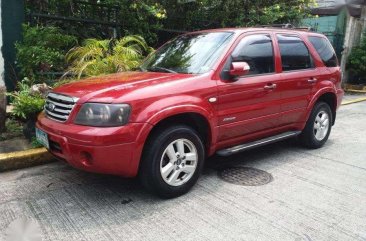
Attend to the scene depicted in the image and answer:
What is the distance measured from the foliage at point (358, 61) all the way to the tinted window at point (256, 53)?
8.76m

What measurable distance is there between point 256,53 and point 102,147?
237 centimetres

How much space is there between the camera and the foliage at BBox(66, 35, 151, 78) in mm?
5938

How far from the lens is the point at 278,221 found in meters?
3.32

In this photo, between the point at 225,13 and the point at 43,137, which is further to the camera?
the point at 225,13

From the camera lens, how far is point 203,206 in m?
3.60

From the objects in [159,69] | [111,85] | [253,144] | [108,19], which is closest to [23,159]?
[111,85]

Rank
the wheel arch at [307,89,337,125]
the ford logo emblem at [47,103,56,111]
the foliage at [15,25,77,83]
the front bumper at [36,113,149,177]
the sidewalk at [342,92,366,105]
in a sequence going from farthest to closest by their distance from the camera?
the sidewalk at [342,92,366,105], the foliage at [15,25,77,83], the wheel arch at [307,89,337,125], the ford logo emblem at [47,103,56,111], the front bumper at [36,113,149,177]

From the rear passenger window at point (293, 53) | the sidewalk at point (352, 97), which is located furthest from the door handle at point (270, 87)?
the sidewalk at point (352, 97)

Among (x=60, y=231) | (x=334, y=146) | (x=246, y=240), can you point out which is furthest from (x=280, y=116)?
(x=60, y=231)

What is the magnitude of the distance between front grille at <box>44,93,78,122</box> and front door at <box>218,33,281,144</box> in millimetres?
1585

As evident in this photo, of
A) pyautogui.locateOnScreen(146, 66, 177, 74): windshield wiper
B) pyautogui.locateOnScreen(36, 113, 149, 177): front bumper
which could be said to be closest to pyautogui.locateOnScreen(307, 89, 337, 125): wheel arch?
pyautogui.locateOnScreen(146, 66, 177, 74): windshield wiper

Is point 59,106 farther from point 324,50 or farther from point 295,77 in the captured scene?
point 324,50

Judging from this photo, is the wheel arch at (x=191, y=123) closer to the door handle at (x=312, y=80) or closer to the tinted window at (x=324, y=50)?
the door handle at (x=312, y=80)

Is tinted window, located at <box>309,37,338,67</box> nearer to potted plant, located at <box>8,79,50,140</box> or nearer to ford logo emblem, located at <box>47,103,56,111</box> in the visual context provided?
ford logo emblem, located at <box>47,103,56,111</box>
